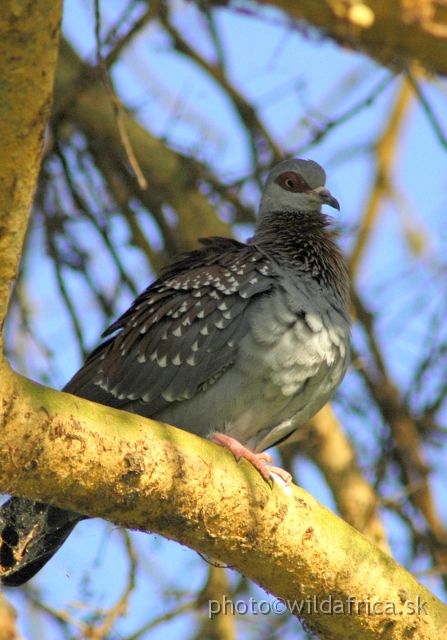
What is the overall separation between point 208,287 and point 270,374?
65 centimetres

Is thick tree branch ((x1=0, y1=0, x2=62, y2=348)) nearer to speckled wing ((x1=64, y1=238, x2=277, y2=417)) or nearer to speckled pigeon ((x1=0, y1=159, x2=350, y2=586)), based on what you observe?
speckled pigeon ((x1=0, y1=159, x2=350, y2=586))

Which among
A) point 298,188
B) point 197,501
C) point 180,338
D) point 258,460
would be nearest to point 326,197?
point 298,188

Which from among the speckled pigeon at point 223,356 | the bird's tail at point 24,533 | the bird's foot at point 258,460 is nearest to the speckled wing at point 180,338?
the speckled pigeon at point 223,356

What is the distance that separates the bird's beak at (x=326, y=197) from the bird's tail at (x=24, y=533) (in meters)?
2.32

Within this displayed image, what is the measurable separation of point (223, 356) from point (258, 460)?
0.72 m

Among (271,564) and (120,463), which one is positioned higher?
(120,463)

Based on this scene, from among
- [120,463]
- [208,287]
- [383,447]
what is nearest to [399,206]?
[383,447]

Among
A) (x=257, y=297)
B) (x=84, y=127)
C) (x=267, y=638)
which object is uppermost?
(x=84, y=127)

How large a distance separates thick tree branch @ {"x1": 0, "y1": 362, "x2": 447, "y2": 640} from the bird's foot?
67mm

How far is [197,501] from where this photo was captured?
3209 mm

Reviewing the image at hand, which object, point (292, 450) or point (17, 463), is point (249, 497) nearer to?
point (17, 463)

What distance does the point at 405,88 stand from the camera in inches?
305

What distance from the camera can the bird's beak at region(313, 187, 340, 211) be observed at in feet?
17.1

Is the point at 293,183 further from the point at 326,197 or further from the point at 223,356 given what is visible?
the point at 223,356
